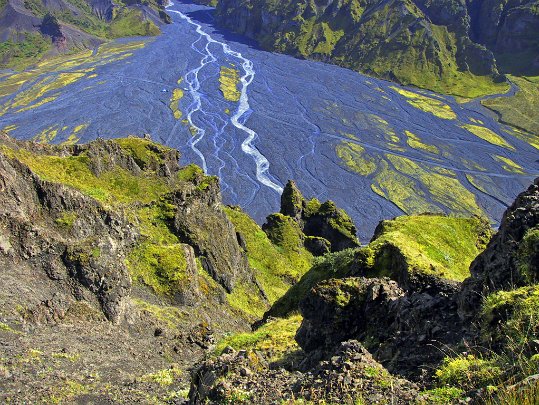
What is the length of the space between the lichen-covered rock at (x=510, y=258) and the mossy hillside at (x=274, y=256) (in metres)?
45.1

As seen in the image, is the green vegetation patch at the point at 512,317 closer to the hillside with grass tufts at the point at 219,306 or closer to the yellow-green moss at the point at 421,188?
the hillside with grass tufts at the point at 219,306

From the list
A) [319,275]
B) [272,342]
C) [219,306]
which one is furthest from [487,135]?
[272,342]

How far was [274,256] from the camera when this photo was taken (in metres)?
68.1

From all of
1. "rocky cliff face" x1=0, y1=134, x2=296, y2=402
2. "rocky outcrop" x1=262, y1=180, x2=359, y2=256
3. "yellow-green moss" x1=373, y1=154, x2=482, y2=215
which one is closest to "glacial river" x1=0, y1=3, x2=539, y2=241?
"yellow-green moss" x1=373, y1=154, x2=482, y2=215

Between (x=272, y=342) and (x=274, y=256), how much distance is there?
42.2 meters

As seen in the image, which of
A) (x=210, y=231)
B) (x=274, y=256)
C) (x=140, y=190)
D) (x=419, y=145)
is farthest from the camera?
(x=419, y=145)

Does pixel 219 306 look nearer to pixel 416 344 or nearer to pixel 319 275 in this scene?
pixel 319 275

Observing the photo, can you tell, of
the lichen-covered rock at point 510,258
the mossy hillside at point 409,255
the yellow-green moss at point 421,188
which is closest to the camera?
the lichen-covered rock at point 510,258

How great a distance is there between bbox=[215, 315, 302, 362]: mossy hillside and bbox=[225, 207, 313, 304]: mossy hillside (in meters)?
30.6

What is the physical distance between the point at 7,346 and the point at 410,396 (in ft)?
56.4

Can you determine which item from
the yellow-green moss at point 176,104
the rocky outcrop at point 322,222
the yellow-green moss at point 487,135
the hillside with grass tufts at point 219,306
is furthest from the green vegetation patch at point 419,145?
the hillside with grass tufts at point 219,306

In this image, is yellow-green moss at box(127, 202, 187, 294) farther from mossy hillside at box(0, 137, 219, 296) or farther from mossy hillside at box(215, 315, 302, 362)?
mossy hillside at box(215, 315, 302, 362)

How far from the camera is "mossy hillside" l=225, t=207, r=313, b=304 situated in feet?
209

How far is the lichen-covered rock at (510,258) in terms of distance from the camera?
1355cm
